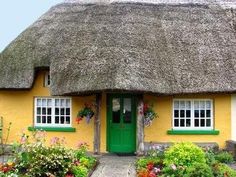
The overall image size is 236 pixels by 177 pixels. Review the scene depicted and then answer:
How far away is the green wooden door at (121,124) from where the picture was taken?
18094mm

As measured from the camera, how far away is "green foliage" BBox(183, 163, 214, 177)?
12869 mm

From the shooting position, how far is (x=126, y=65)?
16797 mm

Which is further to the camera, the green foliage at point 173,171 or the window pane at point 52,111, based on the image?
the window pane at point 52,111

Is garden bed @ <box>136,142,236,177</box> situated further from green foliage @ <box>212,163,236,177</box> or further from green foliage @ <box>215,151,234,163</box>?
green foliage @ <box>215,151,234,163</box>

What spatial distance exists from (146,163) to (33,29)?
26.9 feet

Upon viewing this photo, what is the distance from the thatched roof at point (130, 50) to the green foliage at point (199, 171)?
13.3 ft

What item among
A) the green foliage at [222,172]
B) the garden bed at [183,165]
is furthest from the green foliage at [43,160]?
the green foliage at [222,172]

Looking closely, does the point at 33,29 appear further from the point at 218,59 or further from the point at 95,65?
the point at 218,59

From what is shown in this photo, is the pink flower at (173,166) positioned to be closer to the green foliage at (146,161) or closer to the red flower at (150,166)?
the red flower at (150,166)

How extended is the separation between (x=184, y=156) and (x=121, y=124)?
4484 mm

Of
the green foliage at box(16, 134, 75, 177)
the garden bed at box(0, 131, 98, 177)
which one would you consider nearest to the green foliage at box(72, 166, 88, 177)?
the garden bed at box(0, 131, 98, 177)

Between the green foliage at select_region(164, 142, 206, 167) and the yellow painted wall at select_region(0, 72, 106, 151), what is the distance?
4.37m

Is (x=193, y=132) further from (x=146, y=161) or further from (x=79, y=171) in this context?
(x=79, y=171)

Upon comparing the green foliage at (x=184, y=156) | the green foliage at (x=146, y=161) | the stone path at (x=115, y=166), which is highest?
the green foliage at (x=184, y=156)
